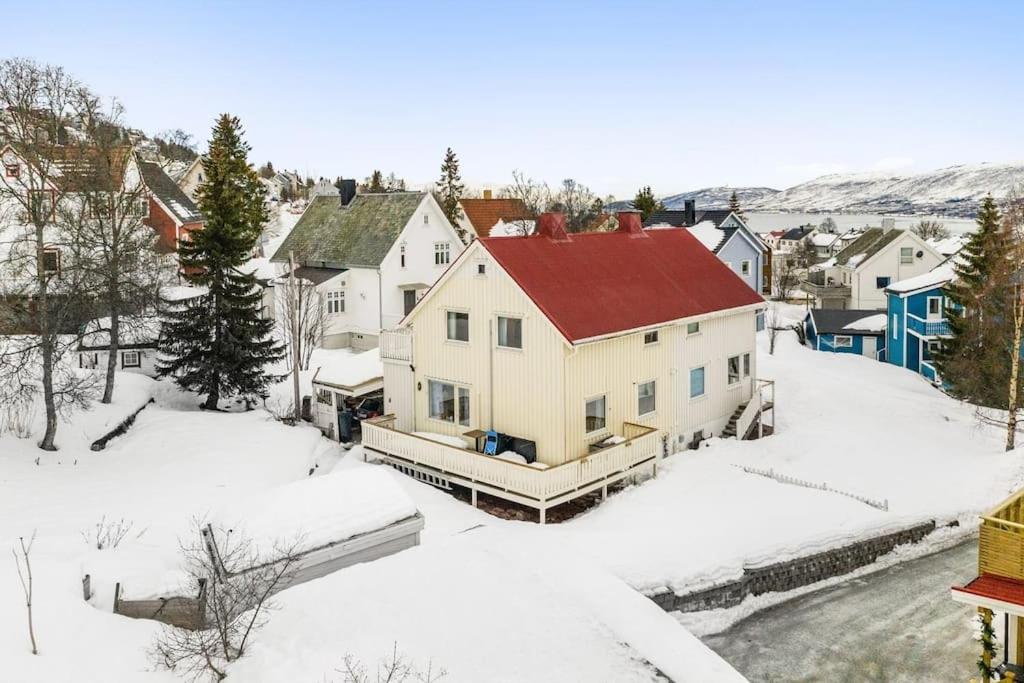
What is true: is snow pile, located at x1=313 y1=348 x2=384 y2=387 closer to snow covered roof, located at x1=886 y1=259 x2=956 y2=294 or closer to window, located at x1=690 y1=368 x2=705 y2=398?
window, located at x1=690 y1=368 x2=705 y2=398

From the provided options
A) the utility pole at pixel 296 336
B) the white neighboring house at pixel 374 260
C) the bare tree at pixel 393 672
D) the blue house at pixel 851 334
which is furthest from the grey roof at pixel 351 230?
the bare tree at pixel 393 672

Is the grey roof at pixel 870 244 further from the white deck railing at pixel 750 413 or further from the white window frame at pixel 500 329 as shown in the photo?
the white window frame at pixel 500 329

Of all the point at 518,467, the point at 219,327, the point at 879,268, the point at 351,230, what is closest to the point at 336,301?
the point at 351,230

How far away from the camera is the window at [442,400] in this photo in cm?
2356

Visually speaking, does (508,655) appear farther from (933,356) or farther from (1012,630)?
(933,356)

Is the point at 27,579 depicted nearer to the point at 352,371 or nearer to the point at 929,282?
the point at 352,371

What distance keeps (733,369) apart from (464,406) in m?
9.39

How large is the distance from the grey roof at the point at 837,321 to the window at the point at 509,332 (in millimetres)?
31668

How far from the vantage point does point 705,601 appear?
1667 cm

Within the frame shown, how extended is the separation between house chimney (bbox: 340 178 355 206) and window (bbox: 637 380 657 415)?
83.2ft

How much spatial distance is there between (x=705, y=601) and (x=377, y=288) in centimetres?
2565

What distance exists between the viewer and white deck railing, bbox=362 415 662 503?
63.2 feet

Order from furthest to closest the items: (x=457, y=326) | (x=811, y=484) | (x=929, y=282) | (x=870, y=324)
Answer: (x=870, y=324) → (x=929, y=282) → (x=457, y=326) → (x=811, y=484)

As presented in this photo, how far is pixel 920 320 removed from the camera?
140ft
